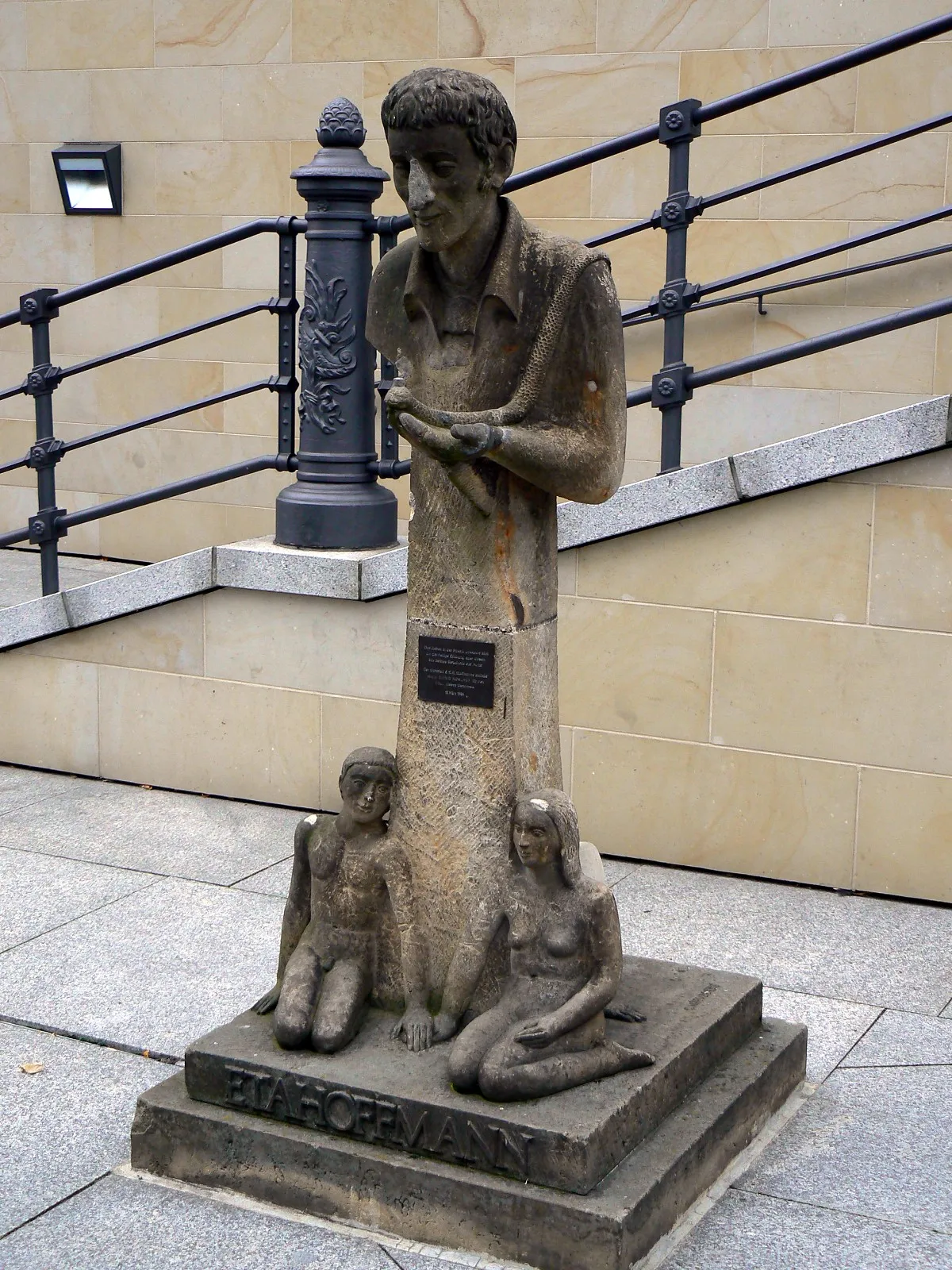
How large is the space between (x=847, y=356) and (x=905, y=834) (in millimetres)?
3157

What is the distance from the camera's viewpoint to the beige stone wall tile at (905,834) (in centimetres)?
648

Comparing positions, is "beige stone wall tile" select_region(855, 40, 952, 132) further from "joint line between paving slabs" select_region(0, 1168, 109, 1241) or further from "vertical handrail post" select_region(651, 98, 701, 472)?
"joint line between paving slabs" select_region(0, 1168, 109, 1241)

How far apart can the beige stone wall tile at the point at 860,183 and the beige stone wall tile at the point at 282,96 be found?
250 cm

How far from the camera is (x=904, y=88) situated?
27.9 feet

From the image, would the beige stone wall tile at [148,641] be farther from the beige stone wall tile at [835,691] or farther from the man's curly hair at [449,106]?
the man's curly hair at [449,106]

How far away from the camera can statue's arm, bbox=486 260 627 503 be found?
451 cm

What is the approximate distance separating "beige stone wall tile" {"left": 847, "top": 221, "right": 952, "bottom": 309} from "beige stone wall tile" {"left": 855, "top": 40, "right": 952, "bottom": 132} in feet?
1.68

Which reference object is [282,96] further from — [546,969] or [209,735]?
[546,969]

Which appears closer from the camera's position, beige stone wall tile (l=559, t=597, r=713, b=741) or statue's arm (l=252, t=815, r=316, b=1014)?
statue's arm (l=252, t=815, r=316, b=1014)

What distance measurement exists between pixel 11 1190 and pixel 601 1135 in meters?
1.55

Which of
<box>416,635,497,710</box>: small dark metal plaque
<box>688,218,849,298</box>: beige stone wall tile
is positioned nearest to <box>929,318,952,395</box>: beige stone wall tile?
<box>688,218,849,298</box>: beige stone wall tile

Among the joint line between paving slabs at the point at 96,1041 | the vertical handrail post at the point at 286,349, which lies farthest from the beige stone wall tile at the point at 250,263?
the joint line between paving slabs at the point at 96,1041

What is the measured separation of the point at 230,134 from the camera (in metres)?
10.2

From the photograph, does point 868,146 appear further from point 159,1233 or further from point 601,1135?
point 159,1233
